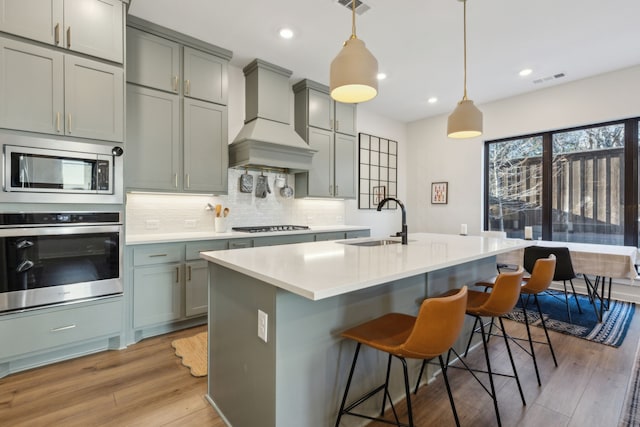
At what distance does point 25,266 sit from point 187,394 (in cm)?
147

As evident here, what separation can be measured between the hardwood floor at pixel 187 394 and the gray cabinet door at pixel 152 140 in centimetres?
158

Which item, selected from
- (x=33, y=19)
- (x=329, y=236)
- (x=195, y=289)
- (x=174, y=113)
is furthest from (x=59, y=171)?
(x=329, y=236)

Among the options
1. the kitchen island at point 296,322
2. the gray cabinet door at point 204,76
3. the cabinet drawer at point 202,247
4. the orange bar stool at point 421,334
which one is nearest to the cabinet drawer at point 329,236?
the cabinet drawer at point 202,247

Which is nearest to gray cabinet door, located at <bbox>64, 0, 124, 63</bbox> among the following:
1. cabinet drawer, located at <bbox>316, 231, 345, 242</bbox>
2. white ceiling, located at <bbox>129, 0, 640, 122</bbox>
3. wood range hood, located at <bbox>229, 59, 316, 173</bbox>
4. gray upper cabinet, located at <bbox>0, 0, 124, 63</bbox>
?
gray upper cabinet, located at <bbox>0, 0, 124, 63</bbox>

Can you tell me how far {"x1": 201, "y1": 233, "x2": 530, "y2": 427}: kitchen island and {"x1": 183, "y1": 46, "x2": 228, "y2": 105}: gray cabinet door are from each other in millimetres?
2201

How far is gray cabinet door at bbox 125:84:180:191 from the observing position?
2953 mm

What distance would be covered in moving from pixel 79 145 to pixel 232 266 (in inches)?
71.7

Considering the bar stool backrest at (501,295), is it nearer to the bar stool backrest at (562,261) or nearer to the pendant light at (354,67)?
the pendant light at (354,67)

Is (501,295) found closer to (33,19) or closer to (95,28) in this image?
(95,28)

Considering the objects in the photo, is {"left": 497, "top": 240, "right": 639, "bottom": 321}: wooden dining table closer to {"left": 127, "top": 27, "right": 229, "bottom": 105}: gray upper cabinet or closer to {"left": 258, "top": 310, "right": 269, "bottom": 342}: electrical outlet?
{"left": 258, "top": 310, "right": 269, "bottom": 342}: electrical outlet

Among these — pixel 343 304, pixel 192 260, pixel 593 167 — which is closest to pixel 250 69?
pixel 192 260

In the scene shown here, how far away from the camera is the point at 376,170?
18.7 ft

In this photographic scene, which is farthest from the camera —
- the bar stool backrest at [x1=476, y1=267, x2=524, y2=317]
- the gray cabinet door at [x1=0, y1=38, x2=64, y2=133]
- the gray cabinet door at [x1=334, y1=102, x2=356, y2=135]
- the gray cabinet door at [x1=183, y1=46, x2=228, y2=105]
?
the gray cabinet door at [x1=334, y1=102, x2=356, y2=135]

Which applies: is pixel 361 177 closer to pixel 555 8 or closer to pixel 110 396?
pixel 555 8
